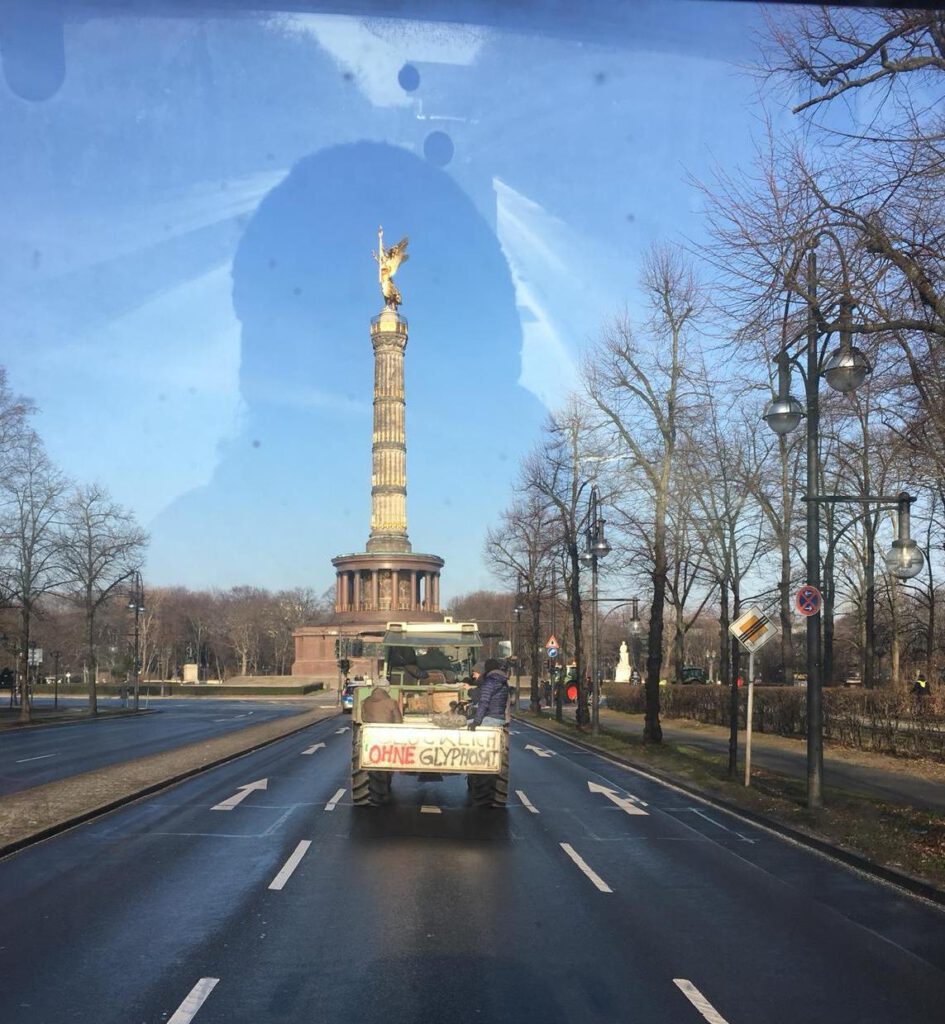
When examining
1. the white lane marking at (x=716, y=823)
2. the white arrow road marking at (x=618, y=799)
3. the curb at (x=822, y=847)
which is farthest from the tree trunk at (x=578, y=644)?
the white lane marking at (x=716, y=823)

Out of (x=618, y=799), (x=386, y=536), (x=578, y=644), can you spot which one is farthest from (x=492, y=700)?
(x=386, y=536)

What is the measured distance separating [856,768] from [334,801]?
1180cm

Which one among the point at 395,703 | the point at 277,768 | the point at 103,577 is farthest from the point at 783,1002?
the point at 103,577

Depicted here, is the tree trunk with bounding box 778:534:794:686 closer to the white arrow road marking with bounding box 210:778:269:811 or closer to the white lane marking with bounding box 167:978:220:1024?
the white arrow road marking with bounding box 210:778:269:811

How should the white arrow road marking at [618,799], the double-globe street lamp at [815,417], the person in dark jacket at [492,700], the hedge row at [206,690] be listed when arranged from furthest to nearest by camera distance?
the hedge row at [206,690], the white arrow road marking at [618,799], the person in dark jacket at [492,700], the double-globe street lamp at [815,417]

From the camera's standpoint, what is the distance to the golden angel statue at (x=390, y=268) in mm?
99562

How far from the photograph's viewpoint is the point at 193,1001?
237 inches

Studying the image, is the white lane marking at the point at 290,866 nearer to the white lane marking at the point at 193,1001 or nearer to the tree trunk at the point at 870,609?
the white lane marking at the point at 193,1001

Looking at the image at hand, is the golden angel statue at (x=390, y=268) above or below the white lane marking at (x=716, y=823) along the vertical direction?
above

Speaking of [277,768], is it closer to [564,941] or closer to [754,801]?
[754,801]

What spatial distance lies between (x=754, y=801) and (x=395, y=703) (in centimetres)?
614

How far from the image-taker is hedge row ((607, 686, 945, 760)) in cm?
2194

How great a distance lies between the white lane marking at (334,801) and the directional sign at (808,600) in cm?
767

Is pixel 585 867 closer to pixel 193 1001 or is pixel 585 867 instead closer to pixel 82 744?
pixel 193 1001
